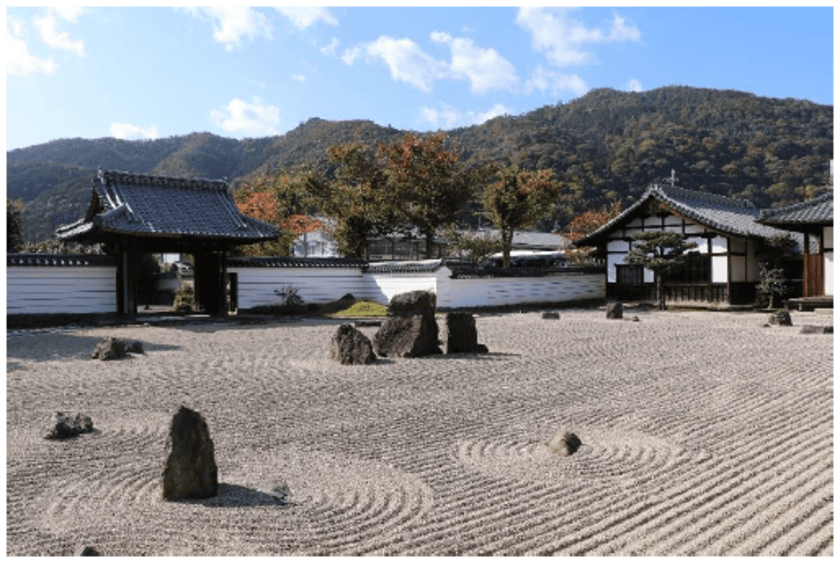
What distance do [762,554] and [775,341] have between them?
1297cm

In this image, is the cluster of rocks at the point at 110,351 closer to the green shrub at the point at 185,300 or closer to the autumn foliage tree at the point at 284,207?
the green shrub at the point at 185,300

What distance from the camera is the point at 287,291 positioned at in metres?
27.7

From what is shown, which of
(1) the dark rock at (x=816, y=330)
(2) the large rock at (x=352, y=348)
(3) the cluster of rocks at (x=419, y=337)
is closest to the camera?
(2) the large rock at (x=352, y=348)

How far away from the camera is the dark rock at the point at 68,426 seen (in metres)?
6.84

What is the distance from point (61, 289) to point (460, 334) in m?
15.9

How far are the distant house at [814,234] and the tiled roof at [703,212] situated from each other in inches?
82.2

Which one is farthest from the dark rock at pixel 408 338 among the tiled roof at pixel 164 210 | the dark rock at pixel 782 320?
the tiled roof at pixel 164 210

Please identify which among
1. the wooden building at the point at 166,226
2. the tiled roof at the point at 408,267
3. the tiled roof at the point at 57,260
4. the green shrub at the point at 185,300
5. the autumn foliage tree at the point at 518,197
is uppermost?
the autumn foliage tree at the point at 518,197

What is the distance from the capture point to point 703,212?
30719 millimetres

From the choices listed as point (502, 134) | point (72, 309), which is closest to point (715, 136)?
point (502, 134)

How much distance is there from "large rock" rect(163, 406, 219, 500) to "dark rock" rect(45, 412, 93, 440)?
95.4 inches

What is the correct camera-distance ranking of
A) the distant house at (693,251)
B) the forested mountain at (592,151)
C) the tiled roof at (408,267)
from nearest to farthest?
the tiled roof at (408,267), the distant house at (693,251), the forested mountain at (592,151)

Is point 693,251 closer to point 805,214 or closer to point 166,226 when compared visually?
point 805,214

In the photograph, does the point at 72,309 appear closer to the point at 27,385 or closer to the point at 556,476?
the point at 27,385
